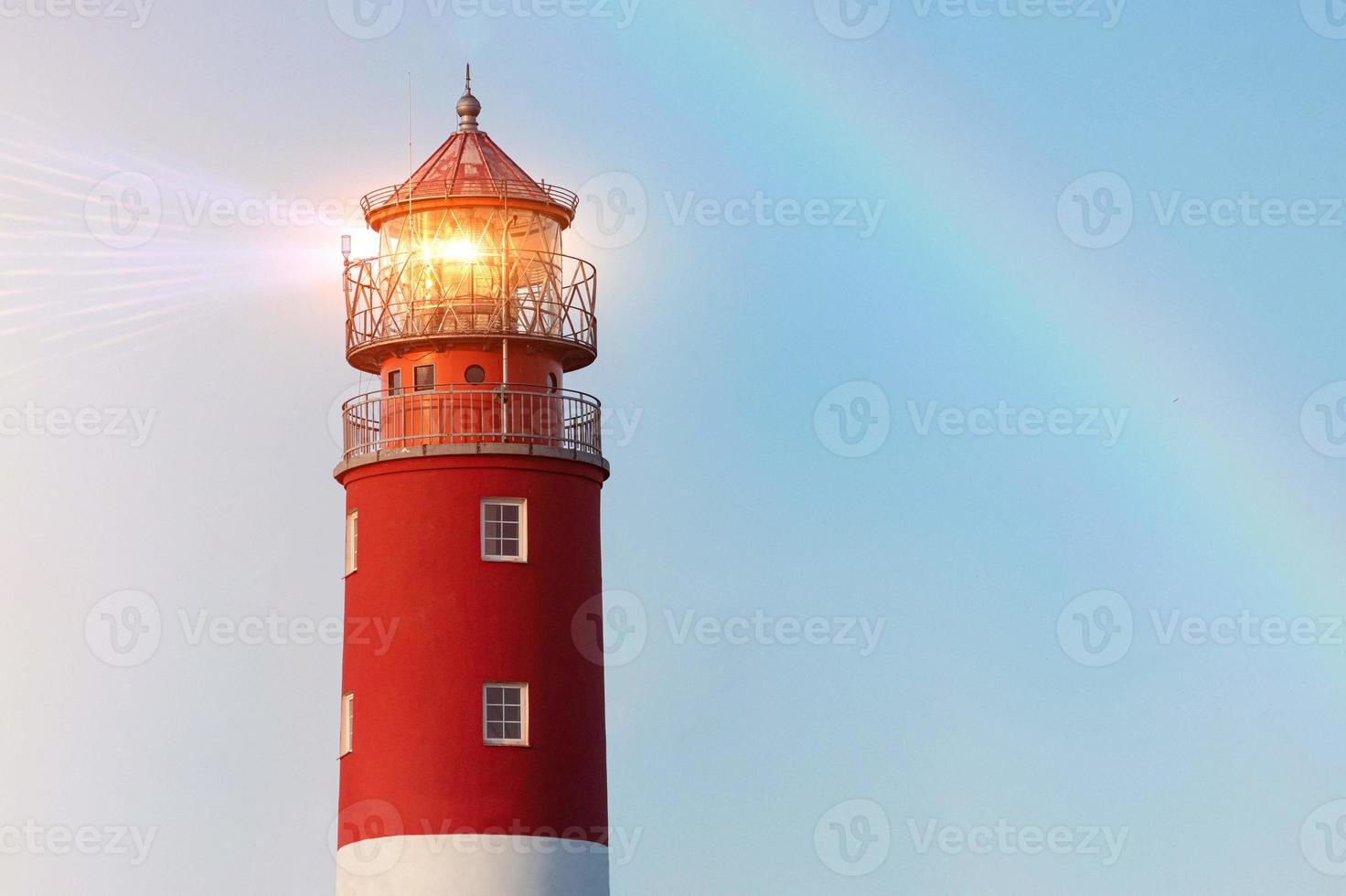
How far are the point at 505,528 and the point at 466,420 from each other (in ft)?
6.97

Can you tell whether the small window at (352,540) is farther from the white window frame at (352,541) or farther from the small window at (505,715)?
the small window at (505,715)

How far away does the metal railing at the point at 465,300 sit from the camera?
59062mm

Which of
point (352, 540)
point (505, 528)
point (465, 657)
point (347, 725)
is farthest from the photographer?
point (352, 540)

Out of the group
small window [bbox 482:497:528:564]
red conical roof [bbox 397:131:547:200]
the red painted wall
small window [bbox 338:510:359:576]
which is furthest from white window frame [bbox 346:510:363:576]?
red conical roof [bbox 397:131:547:200]

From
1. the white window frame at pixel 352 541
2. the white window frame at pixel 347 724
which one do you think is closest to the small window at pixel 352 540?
the white window frame at pixel 352 541

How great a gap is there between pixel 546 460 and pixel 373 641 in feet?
15.1

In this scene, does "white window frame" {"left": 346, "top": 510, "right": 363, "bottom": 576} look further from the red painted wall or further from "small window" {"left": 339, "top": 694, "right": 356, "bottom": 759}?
"small window" {"left": 339, "top": 694, "right": 356, "bottom": 759}

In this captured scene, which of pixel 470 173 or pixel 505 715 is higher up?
pixel 470 173

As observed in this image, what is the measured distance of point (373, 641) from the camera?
58.4m

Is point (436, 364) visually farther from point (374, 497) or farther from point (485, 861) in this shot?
point (485, 861)

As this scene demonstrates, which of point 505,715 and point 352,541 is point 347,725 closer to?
point 505,715

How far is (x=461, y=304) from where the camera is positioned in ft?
194

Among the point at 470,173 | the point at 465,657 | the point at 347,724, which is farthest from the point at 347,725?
the point at 470,173

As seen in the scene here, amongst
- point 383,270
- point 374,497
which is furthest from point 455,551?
point 383,270
